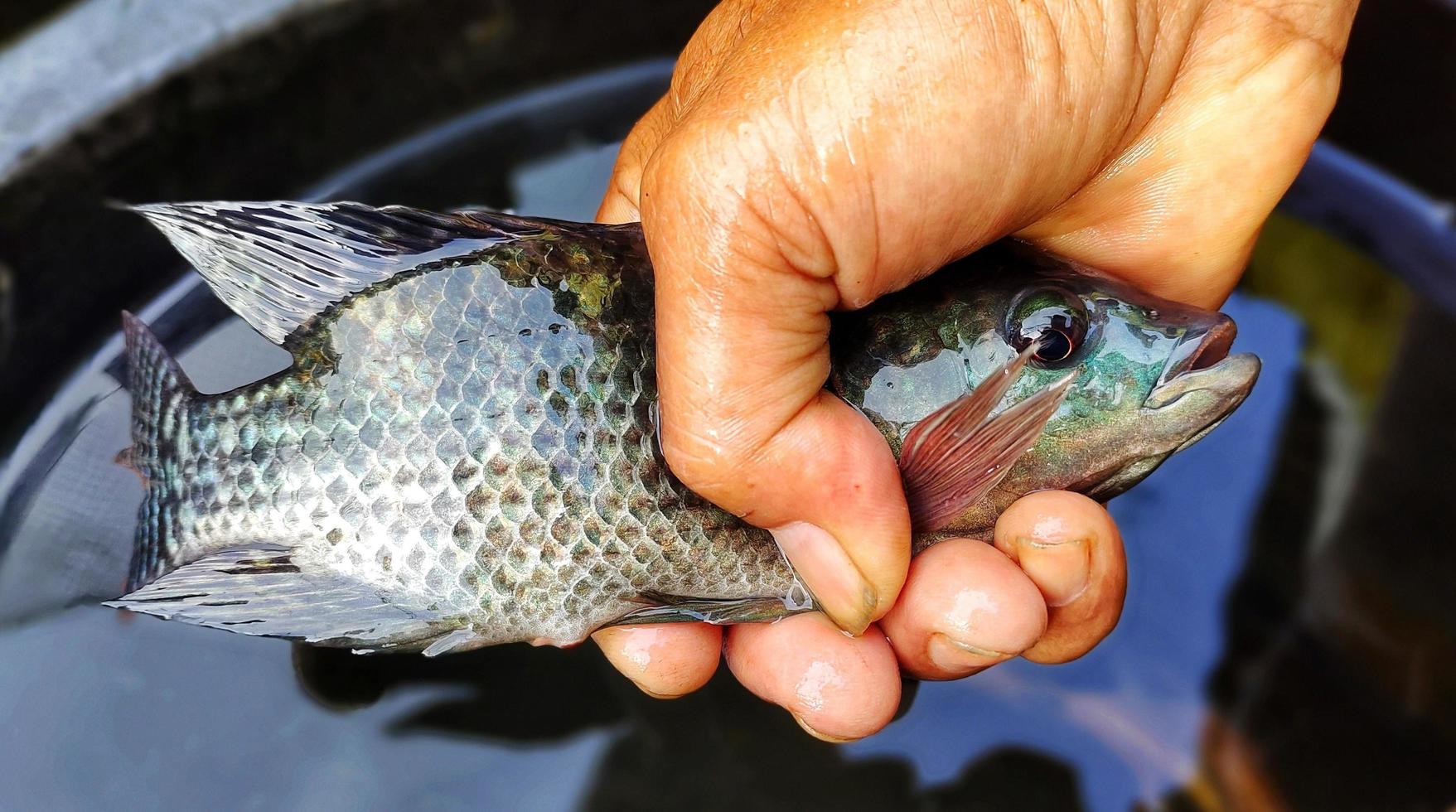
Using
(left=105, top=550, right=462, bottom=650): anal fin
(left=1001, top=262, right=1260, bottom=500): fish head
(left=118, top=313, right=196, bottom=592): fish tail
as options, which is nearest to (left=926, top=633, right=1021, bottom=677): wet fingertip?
(left=1001, top=262, right=1260, bottom=500): fish head

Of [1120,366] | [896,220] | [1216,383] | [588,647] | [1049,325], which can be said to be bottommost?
[588,647]

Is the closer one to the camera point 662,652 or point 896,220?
point 896,220

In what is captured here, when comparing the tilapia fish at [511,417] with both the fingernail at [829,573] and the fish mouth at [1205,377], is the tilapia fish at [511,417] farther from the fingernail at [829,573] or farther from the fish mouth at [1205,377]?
the fingernail at [829,573]

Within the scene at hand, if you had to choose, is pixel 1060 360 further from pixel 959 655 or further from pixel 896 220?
pixel 959 655

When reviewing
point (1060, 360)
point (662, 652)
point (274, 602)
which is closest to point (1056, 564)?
point (1060, 360)

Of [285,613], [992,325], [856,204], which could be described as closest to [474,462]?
[285,613]

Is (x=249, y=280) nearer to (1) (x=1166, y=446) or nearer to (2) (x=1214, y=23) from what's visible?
(1) (x=1166, y=446)

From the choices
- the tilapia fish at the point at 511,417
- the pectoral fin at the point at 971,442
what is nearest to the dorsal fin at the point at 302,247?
the tilapia fish at the point at 511,417
